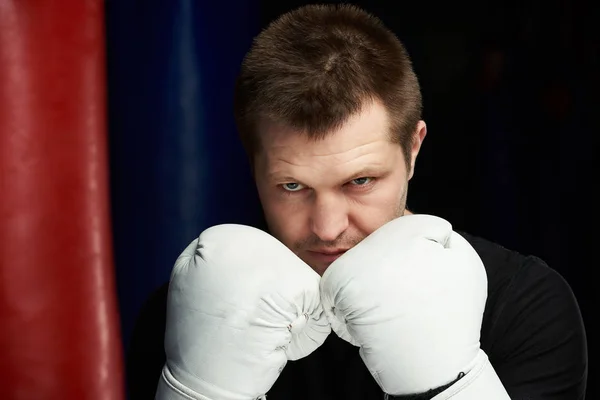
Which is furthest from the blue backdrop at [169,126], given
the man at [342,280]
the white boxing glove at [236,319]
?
the white boxing glove at [236,319]

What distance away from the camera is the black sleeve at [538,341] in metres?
0.91

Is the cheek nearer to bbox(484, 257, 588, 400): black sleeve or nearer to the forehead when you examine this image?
the forehead

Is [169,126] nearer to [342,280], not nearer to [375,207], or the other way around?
[375,207]

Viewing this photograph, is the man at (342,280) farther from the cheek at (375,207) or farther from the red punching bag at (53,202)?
the red punching bag at (53,202)

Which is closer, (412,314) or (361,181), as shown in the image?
(412,314)

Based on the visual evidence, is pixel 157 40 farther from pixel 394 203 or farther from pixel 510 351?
pixel 510 351

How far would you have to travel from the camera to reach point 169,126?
1.26 m

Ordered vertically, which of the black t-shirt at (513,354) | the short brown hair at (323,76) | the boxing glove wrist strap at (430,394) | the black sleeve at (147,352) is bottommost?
the black sleeve at (147,352)

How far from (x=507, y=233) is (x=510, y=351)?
0.43 m

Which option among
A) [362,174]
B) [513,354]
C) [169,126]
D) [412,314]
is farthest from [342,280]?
[169,126]

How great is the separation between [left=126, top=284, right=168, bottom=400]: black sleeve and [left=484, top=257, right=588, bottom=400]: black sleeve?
0.42m

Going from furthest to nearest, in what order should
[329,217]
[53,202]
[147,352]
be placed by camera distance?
[53,202]
[147,352]
[329,217]

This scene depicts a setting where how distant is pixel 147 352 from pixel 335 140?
1.25 ft

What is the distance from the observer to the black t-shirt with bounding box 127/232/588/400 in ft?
3.03
